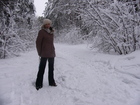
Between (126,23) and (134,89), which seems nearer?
(134,89)

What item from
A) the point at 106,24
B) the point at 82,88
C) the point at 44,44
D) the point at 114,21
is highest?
the point at 114,21

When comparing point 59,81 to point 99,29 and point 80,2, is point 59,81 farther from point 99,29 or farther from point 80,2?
point 80,2

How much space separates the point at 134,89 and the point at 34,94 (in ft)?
7.54

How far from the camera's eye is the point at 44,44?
3361mm

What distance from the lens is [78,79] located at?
3.87 metres

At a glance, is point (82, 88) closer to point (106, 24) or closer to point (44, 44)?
point (44, 44)

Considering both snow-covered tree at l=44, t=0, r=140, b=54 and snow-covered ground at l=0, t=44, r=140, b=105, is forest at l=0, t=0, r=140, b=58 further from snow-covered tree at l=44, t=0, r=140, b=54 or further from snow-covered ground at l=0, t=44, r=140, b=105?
snow-covered ground at l=0, t=44, r=140, b=105

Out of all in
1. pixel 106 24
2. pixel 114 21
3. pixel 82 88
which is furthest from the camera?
pixel 106 24

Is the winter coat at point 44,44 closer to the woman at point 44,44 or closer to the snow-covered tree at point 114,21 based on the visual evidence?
the woman at point 44,44

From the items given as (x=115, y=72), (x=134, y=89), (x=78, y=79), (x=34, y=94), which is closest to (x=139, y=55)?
(x=115, y=72)

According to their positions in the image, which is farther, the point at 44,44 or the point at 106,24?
the point at 106,24

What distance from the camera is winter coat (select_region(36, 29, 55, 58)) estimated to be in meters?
3.29

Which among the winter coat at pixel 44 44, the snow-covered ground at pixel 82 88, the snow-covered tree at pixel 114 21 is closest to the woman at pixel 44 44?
the winter coat at pixel 44 44

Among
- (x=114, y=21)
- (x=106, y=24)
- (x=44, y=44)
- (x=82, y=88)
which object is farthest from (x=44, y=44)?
(x=106, y=24)
